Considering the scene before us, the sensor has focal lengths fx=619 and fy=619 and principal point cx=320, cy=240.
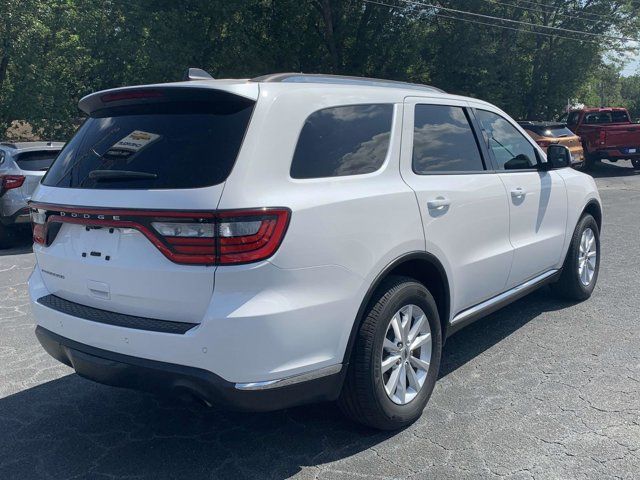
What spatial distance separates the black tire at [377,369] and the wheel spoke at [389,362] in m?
0.08

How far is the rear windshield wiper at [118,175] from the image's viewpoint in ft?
9.35

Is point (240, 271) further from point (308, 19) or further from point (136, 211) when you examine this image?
point (308, 19)

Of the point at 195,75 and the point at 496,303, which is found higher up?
the point at 195,75

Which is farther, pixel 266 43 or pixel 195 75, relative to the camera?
pixel 266 43

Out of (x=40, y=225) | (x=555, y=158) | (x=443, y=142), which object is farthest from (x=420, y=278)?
(x=40, y=225)

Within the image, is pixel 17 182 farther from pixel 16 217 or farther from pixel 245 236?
pixel 245 236

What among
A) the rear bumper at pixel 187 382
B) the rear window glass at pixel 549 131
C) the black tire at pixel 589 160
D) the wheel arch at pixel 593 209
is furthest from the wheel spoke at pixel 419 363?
the black tire at pixel 589 160

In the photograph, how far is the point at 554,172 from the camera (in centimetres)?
519

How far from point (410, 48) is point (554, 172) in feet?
60.3

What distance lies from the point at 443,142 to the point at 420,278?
2.97 feet

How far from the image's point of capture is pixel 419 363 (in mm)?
3502

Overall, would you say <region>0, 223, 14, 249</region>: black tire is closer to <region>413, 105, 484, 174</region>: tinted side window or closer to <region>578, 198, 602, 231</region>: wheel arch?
<region>413, 105, 484, 174</region>: tinted side window

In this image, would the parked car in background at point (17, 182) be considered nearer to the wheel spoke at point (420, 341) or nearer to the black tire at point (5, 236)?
the black tire at point (5, 236)

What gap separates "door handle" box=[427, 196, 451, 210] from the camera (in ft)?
11.6
